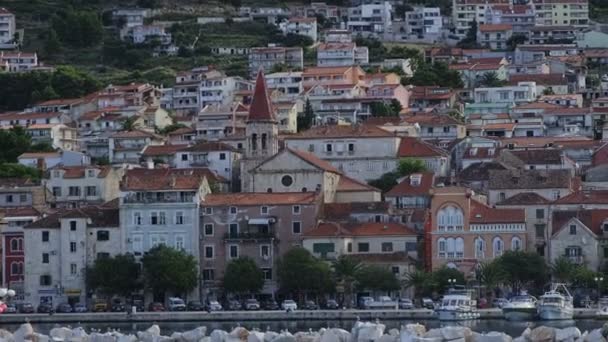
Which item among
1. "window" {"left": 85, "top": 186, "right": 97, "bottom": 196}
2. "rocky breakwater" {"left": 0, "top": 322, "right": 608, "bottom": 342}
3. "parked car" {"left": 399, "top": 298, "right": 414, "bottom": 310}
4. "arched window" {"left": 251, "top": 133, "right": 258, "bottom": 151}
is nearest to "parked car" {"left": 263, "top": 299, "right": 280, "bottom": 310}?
"parked car" {"left": 399, "top": 298, "right": 414, "bottom": 310}

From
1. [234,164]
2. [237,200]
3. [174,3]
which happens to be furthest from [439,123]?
[174,3]

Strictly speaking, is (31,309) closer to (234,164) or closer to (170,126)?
(234,164)

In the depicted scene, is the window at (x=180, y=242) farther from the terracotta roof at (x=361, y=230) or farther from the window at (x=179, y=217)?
the terracotta roof at (x=361, y=230)

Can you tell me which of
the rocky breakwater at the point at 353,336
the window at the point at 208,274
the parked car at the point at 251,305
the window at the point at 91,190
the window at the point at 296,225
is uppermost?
the window at the point at 91,190

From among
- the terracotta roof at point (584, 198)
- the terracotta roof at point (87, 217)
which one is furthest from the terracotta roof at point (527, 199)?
the terracotta roof at point (87, 217)

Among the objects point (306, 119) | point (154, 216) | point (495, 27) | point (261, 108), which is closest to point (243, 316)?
point (154, 216)

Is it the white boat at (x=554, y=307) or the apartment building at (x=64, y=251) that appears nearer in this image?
the white boat at (x=554, y=307)

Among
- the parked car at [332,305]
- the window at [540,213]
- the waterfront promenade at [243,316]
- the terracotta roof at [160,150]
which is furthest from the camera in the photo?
the terracotta roof at [160,150]

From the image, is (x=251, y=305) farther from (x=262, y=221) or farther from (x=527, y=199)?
(x=527, y=199)
